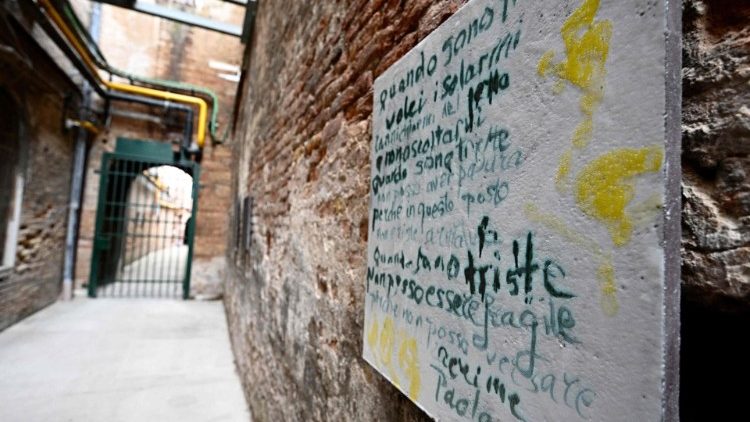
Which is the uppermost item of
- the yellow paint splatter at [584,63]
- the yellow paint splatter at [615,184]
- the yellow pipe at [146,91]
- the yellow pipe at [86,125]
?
the yellow pipe at [146,91]

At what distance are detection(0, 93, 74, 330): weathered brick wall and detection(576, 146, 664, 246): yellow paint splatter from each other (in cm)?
662

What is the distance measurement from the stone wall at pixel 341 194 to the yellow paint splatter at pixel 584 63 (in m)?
0.13

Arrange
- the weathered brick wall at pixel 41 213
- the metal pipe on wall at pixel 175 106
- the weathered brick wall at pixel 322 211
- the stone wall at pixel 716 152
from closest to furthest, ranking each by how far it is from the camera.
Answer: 1. the stone wall at pixel 716 152
2. the weathered brick wall at pixel 322 211
3. the weathered brick wall at pixel 41 213
4. the metal pipe on wall at pixel 175 106

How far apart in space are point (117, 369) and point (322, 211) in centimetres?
357

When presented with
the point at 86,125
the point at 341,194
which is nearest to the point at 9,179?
the point at 86,125

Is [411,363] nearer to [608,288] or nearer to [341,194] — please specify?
[608,288]

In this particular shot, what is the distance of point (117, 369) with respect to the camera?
12.8 ft

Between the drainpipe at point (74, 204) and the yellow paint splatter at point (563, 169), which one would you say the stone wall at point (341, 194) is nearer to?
the yellow paint splatter at point (563, 169)

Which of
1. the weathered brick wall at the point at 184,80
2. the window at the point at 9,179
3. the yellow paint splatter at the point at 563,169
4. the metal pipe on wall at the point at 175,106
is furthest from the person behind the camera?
the weathered brick wall at the point at 184,80

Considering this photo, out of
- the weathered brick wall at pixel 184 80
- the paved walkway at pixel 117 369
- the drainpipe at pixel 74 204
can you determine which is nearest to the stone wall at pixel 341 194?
the paved walkway at pixel 117 369

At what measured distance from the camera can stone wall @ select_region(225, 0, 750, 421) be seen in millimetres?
499

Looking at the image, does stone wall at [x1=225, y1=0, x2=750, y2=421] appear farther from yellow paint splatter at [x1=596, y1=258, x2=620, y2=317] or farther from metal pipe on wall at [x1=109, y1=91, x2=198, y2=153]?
metal pipe on wall at [x1=109, y1=91, x2=198, y2=153]

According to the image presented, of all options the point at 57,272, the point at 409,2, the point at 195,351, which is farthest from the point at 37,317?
the point at 409,2

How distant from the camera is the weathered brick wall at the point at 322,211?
51.7 inches
